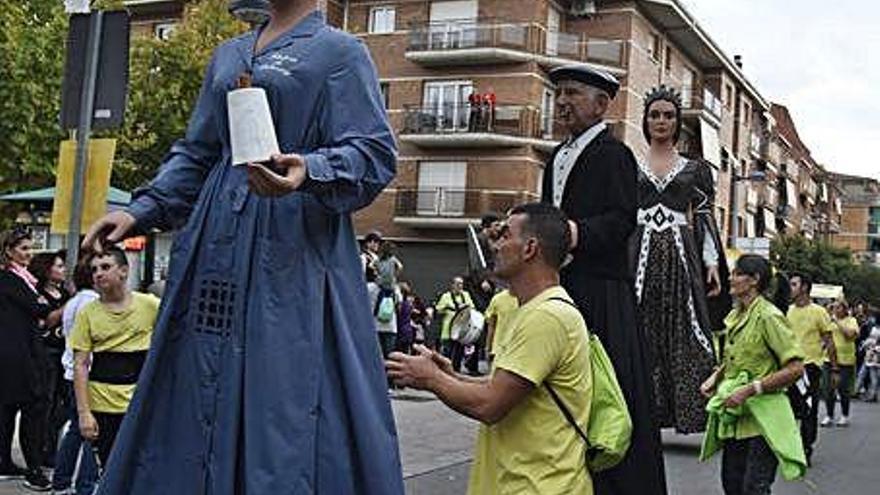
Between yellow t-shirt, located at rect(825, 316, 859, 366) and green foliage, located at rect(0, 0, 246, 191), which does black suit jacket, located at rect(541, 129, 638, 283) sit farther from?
green foliage, located at rect(0, 0, 246, 191)

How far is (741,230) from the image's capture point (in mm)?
59688

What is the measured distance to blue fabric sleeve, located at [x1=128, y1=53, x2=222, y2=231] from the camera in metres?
3.36

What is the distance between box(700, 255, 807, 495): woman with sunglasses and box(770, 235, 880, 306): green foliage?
173 ft

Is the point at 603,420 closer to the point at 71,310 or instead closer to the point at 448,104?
the point at 71,310

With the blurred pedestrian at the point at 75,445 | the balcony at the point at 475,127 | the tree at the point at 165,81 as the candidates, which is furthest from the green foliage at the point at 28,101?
the blurred pedestrian at the point at 75,445

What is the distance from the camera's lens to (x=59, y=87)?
24.2 metres

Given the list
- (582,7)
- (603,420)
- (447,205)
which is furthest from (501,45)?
(603,420)

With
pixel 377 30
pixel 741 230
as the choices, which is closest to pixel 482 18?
pixel 377 30

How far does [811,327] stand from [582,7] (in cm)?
2876

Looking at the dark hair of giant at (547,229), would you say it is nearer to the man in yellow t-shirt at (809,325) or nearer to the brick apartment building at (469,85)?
the man in yellow t-shirt at (809,325)

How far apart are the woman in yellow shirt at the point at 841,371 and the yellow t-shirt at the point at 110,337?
11.6m

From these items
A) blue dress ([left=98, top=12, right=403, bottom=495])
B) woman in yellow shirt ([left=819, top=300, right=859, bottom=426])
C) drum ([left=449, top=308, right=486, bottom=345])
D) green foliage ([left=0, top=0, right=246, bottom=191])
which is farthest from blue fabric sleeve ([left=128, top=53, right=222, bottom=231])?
green foliage ([left=0, top=0, right=246, bottom=191])

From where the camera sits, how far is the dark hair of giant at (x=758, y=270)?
6648 mm

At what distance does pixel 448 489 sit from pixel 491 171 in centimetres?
3093
